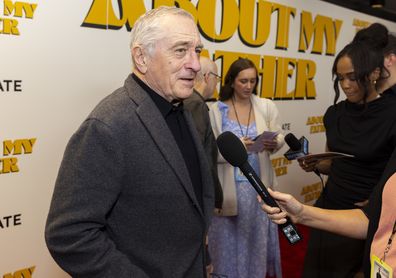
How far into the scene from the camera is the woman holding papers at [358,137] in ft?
6.87

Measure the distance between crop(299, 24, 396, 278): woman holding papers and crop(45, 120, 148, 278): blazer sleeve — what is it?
4.64ft

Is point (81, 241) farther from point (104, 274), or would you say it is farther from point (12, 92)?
point (12, 92)

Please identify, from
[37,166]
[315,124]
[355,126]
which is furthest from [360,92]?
[315,124]

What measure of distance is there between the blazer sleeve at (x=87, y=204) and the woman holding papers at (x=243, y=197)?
173 cm

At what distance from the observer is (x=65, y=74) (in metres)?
2.38

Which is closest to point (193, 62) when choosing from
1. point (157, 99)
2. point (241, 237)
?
point (157, 99)

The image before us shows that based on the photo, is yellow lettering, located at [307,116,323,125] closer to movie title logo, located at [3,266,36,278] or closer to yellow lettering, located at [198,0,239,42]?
yellow lettering, located at [198,0,239,42]

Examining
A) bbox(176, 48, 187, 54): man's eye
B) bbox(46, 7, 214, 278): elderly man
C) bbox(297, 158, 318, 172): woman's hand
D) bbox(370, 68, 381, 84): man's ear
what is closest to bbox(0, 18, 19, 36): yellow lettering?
bbox(46, 7, 214, 278): elderly man

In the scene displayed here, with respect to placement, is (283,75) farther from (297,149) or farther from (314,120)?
(297,149)

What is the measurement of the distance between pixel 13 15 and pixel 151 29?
118cm

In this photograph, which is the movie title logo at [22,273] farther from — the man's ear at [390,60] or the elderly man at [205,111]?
the man's ear at [390,60]

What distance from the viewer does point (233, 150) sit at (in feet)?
4.42

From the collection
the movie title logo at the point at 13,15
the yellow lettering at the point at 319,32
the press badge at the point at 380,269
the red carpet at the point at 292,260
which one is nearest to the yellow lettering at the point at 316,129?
the yellow lettering at the point at 319,32

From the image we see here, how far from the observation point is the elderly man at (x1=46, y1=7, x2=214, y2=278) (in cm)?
109
